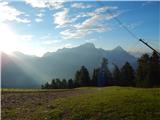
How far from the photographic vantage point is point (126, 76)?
A: 96.1 meters

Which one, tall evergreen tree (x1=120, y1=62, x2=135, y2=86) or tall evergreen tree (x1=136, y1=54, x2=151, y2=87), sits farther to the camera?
tall evergreen tree (x1=120, y1=62, x2=135, y2=86)

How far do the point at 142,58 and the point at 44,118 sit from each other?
242ft

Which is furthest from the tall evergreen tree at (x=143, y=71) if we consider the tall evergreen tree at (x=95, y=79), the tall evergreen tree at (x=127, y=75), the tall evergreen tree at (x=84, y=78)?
the tall evergreen tree at (x=84, y=78)

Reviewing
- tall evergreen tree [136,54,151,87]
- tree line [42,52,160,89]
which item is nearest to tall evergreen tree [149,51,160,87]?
tree line [42,52,160,89]

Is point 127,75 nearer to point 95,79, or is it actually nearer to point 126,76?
point 126,76

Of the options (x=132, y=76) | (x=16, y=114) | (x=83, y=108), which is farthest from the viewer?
(x=132, y=76)

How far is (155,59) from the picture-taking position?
84.6 metres

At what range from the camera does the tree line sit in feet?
273

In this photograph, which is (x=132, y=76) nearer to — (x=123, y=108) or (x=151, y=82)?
(x=151, y=82)

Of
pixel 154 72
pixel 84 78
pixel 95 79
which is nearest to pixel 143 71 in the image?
pixel 154 72

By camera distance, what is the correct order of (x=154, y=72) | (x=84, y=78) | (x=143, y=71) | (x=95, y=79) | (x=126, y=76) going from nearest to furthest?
(x=154, y=72) < (x=143, y=71) < (x=126, y=76) < (x=84, y=78) < (x=95, y=79)

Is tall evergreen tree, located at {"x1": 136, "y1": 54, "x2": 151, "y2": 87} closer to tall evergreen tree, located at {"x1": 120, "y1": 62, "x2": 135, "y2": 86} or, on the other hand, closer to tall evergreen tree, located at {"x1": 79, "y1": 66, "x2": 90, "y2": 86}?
tall evergreen tree, located at {"x1": 120, "y1": 62, "x2": 135, "y2": 86}

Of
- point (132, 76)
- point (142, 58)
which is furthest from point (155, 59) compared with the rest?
point (132, 76)

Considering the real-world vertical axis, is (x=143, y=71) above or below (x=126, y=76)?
above
